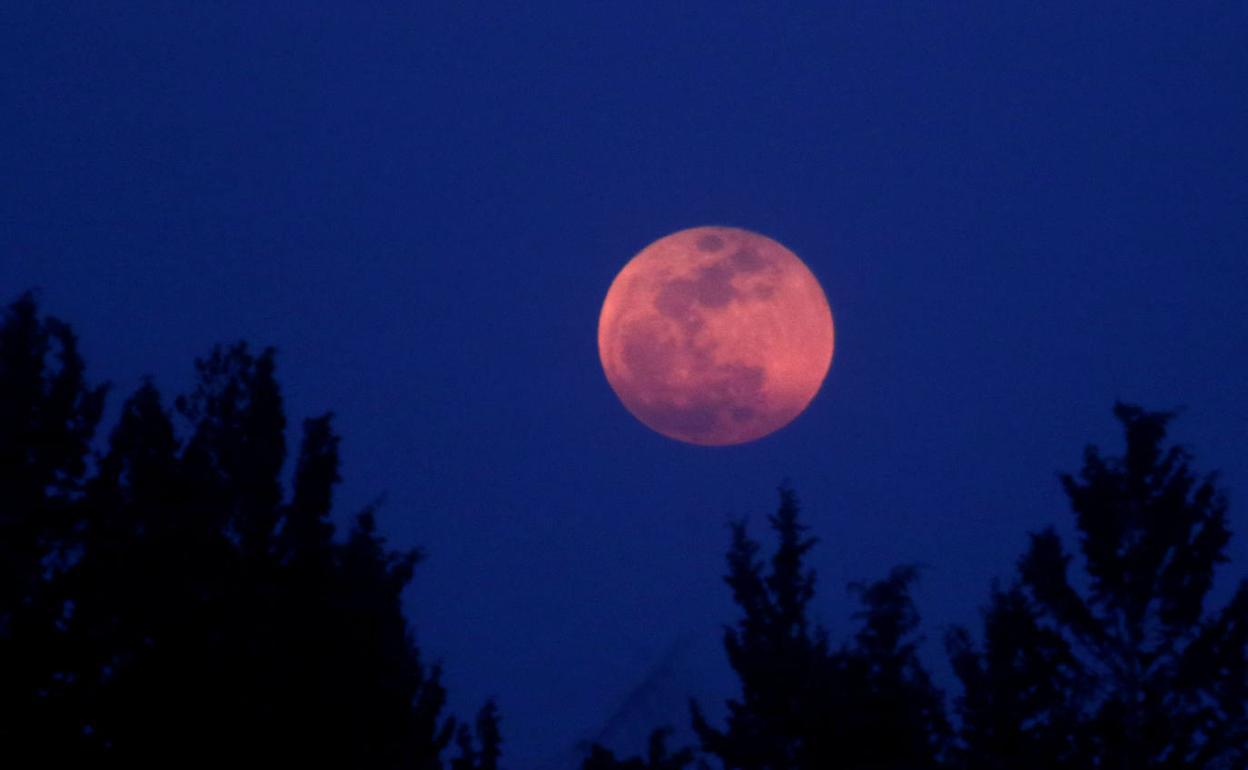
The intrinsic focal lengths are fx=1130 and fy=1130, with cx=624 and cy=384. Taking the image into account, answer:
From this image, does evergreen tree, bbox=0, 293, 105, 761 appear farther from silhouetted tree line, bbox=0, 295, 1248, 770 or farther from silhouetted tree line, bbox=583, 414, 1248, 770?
silhouetted tree line, bbox=583, 414, 1248, 770

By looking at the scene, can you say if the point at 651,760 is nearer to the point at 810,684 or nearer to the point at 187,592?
the point at 810,684

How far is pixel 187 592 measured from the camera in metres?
11.3

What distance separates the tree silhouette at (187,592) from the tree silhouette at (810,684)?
406cm

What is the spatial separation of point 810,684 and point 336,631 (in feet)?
17.1

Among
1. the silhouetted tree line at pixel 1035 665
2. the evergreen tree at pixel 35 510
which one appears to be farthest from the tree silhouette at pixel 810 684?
the evergreen tree at pixel 35 510

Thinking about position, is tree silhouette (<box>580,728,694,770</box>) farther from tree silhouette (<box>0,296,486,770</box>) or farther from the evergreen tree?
the evergreen tree

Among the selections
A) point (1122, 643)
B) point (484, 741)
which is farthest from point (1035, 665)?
point (484, 741)

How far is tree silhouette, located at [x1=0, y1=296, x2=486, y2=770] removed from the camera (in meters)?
10.7

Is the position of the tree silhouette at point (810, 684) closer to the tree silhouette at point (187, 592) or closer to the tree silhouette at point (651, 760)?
the tree silhouette at point (651, 760)

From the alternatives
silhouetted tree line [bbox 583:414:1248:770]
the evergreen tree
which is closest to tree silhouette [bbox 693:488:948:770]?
silhouetted tree line [bbox 583:414:1248:770]

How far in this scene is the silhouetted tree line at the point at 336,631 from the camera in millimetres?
10820

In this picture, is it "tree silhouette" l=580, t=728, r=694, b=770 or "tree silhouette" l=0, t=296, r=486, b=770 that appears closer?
"tree silhouette" l=0, t=296, r=486, b=770

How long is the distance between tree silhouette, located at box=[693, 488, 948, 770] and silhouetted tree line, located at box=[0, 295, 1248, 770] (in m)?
0.03

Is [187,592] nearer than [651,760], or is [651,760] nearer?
[187,592]
